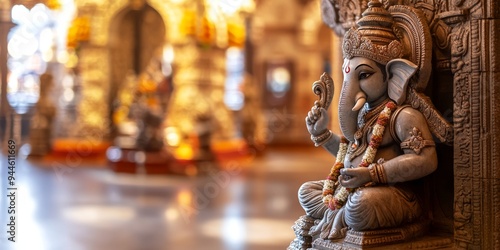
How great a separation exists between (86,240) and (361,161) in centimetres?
326

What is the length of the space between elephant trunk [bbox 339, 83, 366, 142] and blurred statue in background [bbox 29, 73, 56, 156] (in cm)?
1365

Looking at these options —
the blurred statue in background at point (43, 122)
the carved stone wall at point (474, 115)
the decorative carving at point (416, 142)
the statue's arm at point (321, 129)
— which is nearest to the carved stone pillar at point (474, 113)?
the carved stone wall at point (474, 115)

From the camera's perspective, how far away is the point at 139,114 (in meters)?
11.9

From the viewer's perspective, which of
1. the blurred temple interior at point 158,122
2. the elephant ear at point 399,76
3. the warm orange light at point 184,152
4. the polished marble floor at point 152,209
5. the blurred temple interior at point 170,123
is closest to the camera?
the elephant ear at point 399,76

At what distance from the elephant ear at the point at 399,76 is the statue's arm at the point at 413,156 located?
151mm

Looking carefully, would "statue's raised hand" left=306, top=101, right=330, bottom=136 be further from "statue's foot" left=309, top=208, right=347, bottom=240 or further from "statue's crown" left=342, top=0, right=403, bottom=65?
"statue's foot" left=309, top=208, right=347, bottom=240

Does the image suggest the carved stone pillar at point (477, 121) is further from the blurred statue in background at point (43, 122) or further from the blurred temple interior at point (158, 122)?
the blurred statue in background at point (43, 122)

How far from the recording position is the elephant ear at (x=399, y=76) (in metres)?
2.97

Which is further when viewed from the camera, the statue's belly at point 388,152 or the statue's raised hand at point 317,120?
the statue's raised hand at point 317,120

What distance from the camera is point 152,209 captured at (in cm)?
740

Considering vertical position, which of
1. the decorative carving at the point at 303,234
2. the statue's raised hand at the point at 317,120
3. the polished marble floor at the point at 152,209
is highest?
the statue's raised hand at the point at 317,120

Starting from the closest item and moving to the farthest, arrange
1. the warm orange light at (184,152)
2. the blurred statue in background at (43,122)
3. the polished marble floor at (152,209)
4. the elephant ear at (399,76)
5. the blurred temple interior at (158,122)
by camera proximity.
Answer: the elephant ear at (399,76), the polished marble floor at (152,209), the blurred temple interior at (158,122), the warm orange light at (184,152), the blurred statue in background at (43,122)

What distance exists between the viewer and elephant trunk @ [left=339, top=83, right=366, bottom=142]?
3.04 metres

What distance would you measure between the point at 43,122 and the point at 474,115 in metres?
14.4
